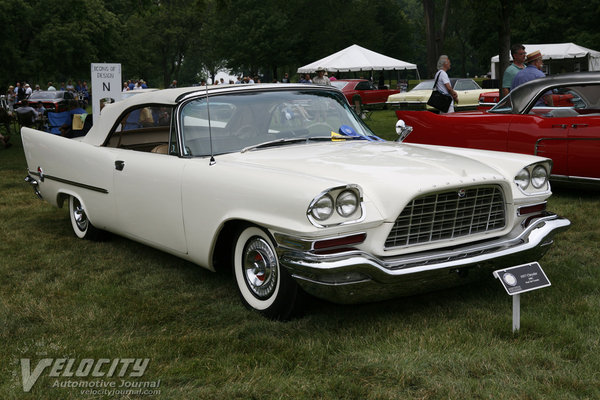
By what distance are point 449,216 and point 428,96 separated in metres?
18.6

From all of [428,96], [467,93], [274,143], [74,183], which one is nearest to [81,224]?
[74,183]

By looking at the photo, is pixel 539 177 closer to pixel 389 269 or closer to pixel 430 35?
pixel 389 269

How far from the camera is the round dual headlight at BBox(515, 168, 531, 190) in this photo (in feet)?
14.0

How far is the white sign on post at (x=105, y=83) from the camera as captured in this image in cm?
1298

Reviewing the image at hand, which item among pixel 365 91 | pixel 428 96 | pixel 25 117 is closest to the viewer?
pixel 25 117

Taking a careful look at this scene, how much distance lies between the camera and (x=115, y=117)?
5746mm

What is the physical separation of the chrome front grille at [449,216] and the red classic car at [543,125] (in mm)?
3119

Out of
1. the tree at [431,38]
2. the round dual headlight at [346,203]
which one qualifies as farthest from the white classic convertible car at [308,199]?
the tree at [431,38]

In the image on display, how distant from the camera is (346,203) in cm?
359

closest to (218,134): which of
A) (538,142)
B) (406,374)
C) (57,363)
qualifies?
(57,363)

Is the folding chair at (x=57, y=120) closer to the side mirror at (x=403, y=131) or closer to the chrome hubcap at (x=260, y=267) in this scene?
the side mirror at (x=403, y=131)

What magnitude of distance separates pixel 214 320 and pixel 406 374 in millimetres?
1351

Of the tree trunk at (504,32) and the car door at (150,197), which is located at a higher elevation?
the tree trunk at (504,32)

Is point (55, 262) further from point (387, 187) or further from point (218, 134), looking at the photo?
point (387, 187)
